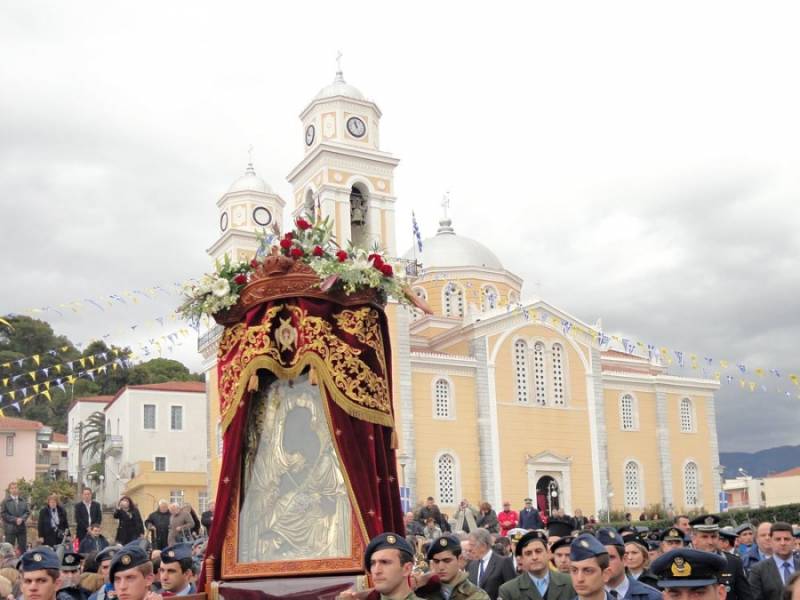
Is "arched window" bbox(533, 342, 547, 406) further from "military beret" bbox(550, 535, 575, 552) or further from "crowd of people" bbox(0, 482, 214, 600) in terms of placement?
"military beret" bbox(550, 535, 575, 552)

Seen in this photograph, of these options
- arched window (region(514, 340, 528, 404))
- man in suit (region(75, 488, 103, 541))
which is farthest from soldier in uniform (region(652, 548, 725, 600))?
arched window (region(514, 340, 528, 404))

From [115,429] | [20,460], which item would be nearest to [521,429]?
[115,429]

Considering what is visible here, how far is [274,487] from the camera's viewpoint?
313 inches

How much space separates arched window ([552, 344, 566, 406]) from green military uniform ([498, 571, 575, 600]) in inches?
1301

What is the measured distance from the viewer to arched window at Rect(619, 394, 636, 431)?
1706 inches

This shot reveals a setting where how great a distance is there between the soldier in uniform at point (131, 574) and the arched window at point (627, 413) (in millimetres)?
38055

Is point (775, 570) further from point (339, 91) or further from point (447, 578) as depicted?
point (339, 91)

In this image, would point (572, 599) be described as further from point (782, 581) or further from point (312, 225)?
point (312, 225)

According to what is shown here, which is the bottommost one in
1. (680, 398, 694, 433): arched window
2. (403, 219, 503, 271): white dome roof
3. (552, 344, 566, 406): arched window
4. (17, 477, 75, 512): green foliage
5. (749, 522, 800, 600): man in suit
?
(749, 522, 800, 600): man in suit

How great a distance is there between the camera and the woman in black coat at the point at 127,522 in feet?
54.8

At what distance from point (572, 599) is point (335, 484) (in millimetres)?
2080

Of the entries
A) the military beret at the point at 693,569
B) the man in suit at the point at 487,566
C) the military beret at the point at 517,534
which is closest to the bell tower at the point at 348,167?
the military beret at the point at 517,534

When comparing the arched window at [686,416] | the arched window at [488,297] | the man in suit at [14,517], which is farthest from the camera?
the arched window at [488,297]

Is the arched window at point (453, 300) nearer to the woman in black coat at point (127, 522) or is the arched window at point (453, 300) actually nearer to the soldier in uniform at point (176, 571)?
the woman in black coat at point (127, 522)
